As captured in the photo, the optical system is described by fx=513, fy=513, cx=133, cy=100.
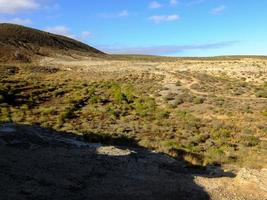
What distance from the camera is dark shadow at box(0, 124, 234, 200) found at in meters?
14.6

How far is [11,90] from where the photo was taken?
169 ft

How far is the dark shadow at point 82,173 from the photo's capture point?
1461cm

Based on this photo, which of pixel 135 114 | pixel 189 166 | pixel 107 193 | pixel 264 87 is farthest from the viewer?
pixel 264 87

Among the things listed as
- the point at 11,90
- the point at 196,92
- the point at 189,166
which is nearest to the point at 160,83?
the point at 196,92

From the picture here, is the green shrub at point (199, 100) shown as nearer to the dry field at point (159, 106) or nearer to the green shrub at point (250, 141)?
the dry field at point (159, 106)

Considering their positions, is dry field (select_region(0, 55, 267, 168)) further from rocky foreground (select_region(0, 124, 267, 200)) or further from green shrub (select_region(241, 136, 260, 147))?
rocky foreground (select_region(0, 124, 267, 200))

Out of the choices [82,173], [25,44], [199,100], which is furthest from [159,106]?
[25,44]

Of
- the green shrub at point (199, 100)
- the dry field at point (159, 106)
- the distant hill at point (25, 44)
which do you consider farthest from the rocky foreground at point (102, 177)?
the distant hill at point (25, 44)

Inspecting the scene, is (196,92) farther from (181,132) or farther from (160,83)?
(181,132)

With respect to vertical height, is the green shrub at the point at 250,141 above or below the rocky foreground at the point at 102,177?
below

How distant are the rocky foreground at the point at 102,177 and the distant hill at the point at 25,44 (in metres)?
71.3

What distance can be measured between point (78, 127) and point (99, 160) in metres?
13.8

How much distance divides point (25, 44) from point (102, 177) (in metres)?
88.1

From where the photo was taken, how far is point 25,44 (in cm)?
10112
